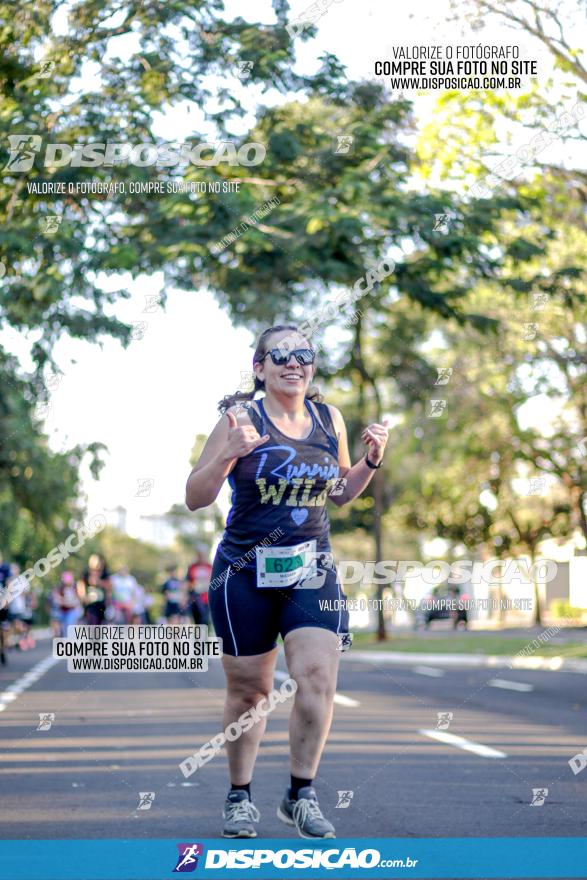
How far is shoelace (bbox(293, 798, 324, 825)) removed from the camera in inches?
212

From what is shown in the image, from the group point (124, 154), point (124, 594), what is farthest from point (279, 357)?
point (124, 594)

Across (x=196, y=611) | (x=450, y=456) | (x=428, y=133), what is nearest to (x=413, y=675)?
(x=196, y=611)

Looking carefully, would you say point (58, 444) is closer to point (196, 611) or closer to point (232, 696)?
point (196, 611)

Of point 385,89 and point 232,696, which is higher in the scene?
point 385,89

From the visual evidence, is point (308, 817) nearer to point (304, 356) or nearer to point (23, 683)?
point (304, 356)

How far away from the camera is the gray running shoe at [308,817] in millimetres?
5348

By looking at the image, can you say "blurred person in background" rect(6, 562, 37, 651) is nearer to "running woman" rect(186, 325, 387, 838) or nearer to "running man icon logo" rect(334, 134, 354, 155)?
"running man icon logo" rect(334, 134, 354, 155)

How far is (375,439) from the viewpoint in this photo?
5.53 m

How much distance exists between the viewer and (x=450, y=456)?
34906 millimetres

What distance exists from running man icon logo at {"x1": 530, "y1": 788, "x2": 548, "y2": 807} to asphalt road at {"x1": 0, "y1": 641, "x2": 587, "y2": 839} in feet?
0.17

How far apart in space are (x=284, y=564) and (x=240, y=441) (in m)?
0.48

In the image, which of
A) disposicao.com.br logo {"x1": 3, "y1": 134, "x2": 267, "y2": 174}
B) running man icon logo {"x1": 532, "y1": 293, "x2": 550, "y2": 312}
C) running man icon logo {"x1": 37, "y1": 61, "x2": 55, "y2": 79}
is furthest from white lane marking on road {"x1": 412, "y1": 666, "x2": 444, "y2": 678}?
running man icon logo {"x1": 37, "y1": 61, "x2": 55, "y2": 79}

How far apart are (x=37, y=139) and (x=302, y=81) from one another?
9.12 feet

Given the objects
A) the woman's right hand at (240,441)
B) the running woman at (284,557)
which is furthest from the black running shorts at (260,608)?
the woman's right hand at (240,441)
